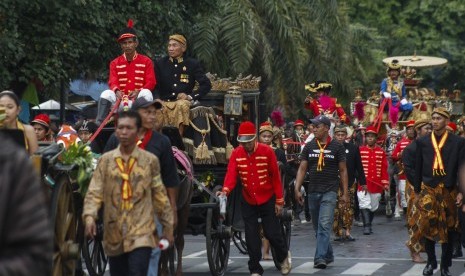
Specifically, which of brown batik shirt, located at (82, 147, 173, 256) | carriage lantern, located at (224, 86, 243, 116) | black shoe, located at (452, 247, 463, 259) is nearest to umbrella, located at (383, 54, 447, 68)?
black shoe, located at (452, 247, 463, 259)

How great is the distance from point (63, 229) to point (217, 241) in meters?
4.19

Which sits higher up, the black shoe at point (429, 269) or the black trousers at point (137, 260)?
the black trousers at point (137, 260)

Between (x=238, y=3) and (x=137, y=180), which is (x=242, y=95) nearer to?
(x=137, y=180)

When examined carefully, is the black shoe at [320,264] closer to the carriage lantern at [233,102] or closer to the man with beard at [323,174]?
the man with beard at [323,174]

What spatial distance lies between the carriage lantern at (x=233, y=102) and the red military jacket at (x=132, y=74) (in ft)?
5.48

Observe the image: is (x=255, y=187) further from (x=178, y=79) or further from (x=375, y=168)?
(x=375, y=168)

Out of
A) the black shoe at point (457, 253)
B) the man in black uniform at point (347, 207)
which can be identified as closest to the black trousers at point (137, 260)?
the black shoe at point (457, 253)

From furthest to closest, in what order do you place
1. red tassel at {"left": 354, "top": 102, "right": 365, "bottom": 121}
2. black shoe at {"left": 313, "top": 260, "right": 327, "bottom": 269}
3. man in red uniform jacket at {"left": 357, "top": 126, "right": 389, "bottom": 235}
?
red tassel at {"left": 354, "top": 102, "right": 365, "bottom": 121}, man in red uniform jacket at {"left": 357, "top": 126, "right": 389, "bottom": 235}, black shoe at {"left": 313, "top": 260, "right": 327, "bottom": 269}

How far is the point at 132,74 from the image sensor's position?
13.5m

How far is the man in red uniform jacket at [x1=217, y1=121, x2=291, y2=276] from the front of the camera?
13.9 m

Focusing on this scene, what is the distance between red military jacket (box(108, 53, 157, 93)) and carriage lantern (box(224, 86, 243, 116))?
167 cm

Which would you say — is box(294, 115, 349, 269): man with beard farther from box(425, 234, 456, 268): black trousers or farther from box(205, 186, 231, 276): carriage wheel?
box(205, 186, 231, 276): carriage wheel

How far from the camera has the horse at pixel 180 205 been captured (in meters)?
12.0

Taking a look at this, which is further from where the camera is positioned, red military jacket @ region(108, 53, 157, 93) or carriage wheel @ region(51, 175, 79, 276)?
red military jacket @ region(108, 53, 157, 93)
